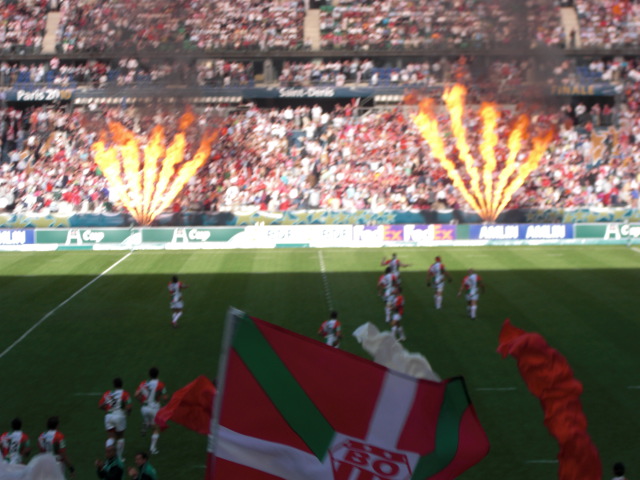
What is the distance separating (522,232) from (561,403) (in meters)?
28.8

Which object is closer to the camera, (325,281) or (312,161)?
(325,281)

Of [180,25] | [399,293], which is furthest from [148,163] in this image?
[399,293]

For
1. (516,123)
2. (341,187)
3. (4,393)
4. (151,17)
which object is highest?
(151,17)

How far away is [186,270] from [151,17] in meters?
18.8

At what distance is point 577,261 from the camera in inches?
1257

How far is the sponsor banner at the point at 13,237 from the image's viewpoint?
35031mm

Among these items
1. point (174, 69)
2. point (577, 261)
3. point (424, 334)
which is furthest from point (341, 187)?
point (424, 334)

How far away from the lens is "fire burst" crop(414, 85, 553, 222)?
39.4m

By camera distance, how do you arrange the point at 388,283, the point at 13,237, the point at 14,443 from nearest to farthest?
the point at 14,443 < the point at 388,283 < the point at 13,237

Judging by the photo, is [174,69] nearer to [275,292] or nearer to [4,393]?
[275,292]

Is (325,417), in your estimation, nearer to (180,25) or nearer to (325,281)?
(325,281)

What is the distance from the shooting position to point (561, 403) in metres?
7.70

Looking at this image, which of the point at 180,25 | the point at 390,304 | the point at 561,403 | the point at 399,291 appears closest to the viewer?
the point at 561,403

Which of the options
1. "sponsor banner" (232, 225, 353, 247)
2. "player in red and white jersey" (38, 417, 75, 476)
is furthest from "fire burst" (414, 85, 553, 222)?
"player in red and white jersey" (38, 417, 75, 476)
